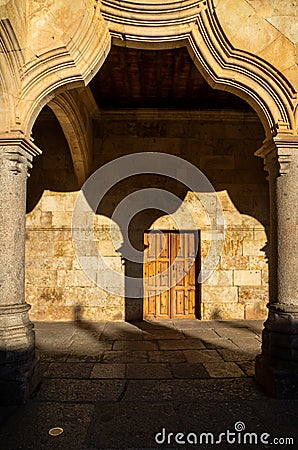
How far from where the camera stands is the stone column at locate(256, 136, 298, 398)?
3262 millimetres

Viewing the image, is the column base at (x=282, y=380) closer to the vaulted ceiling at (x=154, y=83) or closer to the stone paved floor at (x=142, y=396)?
the stone paved floor at (x=142, y=396)

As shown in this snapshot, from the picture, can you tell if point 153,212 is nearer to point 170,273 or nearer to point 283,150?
point 170,273

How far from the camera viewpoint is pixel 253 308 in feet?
22.4

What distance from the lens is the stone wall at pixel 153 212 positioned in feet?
22.2

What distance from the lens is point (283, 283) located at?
11.3 feet

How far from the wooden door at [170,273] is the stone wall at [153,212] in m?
0.28

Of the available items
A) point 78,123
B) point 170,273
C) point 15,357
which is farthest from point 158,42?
point 170,273

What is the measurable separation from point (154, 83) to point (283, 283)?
3.78m

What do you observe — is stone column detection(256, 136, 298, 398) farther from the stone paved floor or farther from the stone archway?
the stone paved floor

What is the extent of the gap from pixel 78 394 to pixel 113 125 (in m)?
4.90

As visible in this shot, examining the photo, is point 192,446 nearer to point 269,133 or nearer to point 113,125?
point 269,133

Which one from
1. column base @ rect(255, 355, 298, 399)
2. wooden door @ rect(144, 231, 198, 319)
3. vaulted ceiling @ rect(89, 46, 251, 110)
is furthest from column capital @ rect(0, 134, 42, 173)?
wooden door @ rect(144, 231, 198, 319)

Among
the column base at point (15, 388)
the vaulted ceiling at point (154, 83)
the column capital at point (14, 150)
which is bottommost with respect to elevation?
the column base at point (15, 388)

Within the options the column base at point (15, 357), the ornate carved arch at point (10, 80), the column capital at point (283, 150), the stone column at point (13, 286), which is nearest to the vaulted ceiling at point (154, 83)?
the ornate carved arch at point (10, 80)
